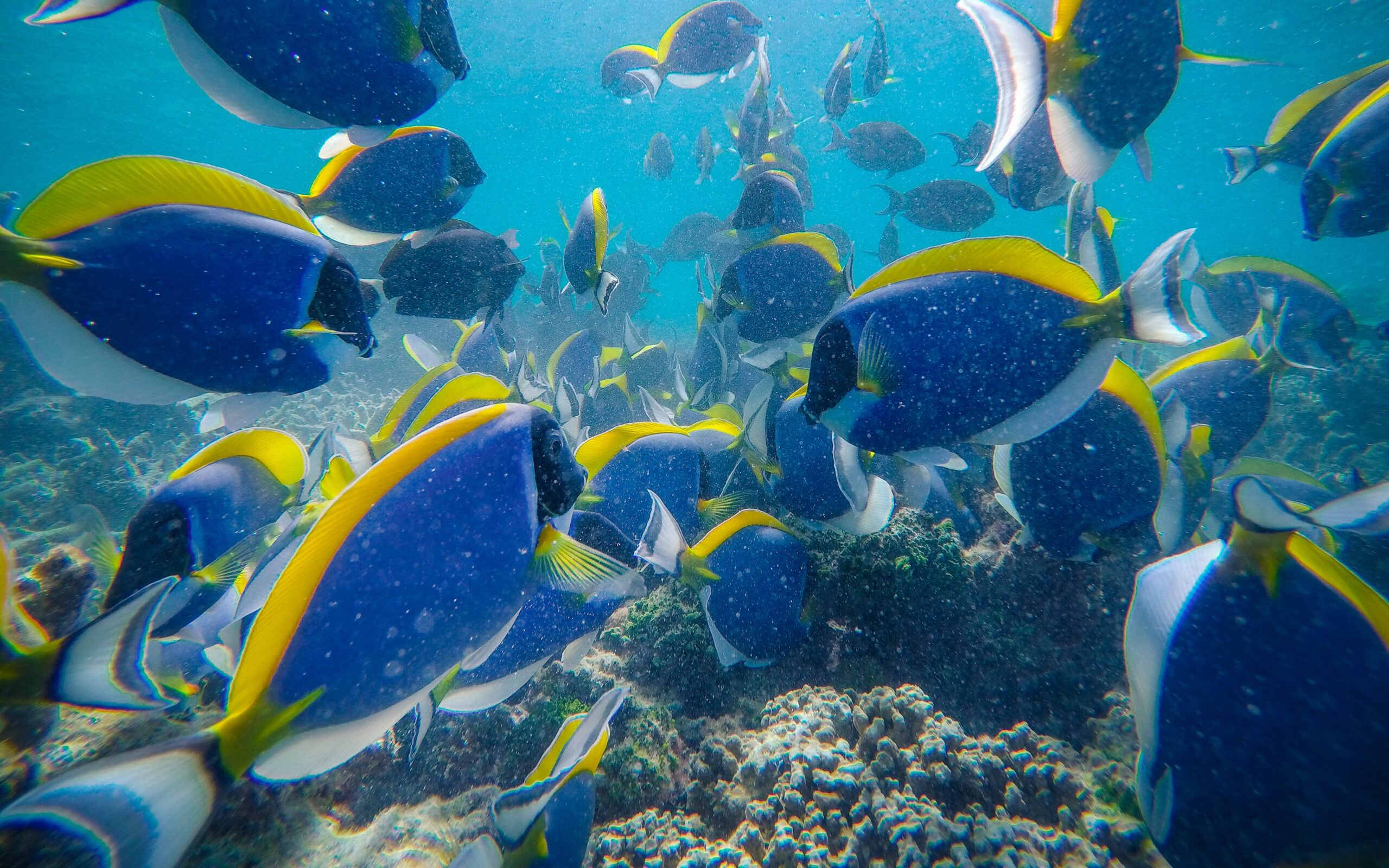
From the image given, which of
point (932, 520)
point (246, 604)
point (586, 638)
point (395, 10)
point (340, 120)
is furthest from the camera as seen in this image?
point (932, 520)

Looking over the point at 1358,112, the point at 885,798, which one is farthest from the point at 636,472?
the point at 1358,112

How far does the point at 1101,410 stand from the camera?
1989mm

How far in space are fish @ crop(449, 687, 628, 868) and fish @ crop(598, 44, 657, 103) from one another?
5.59 meters

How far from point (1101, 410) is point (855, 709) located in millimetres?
1623

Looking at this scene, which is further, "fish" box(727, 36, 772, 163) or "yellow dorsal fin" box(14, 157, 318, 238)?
"fish" box(727, 36, 772, 163)

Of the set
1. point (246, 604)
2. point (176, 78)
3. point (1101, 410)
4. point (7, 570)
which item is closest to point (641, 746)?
point (246, 604)

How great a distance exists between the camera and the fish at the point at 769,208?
382 centimetres

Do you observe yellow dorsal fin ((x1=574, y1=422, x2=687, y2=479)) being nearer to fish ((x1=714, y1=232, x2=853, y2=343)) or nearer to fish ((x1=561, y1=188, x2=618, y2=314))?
fish ((x1=561, y1=188, x2=618, y2=314))

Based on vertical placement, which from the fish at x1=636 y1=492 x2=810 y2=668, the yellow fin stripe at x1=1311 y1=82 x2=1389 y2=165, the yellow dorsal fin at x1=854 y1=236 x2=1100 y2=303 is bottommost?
the fish at x1=636 y1=492 x2=810 y2=668

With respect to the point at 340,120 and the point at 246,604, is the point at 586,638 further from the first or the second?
the point at 340,120

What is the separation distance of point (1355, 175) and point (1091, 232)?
4.04 feet

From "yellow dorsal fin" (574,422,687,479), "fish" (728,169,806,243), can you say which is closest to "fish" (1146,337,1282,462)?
"fish" (728,169,806,243)

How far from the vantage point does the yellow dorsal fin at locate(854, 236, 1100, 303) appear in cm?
166

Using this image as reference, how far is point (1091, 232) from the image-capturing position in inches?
108
